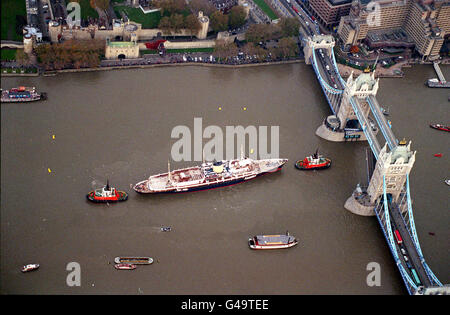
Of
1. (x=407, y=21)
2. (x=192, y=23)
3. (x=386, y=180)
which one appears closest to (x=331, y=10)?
(x=407, y=21)

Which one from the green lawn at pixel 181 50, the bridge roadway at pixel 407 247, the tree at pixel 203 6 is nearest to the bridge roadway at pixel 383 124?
the bridge roadway at pixel 407 247

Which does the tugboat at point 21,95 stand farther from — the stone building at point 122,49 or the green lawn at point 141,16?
the green lawn at point 141,16

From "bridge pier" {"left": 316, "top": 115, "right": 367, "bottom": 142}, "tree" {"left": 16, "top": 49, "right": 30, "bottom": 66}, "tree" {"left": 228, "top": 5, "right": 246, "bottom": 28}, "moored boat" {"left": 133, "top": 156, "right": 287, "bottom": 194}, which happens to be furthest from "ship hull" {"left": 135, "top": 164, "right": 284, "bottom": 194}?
"tree" {"left": 228, "top": 5, "right": 246, "bottom": 28}

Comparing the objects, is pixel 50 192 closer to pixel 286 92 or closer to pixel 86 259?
pixel 86 259

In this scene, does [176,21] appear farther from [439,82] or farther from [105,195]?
[439,82]

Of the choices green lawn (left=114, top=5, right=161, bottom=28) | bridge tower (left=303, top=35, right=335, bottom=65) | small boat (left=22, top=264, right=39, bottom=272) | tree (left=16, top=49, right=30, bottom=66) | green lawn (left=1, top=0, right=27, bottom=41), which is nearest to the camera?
small boat (left=22, top=264, right=39, bottom=272)

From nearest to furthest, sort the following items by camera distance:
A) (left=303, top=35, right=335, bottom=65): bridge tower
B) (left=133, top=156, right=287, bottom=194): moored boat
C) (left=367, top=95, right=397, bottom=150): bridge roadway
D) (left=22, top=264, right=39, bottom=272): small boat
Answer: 1. (left=22, top=264, right=39, bottom=272): small boat
2. (left=133, top=156, right=287, bottom=194): moored boat
3. (left=367, top=95, right=397, bottom=150): bridge roadway
4. (left=303, top=35, right=335, bottom=65): bridge tower

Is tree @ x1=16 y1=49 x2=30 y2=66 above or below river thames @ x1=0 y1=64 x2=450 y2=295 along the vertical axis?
above

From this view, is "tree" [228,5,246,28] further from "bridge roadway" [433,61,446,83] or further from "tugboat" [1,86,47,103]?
"tugboat" [1,86,47,103]
